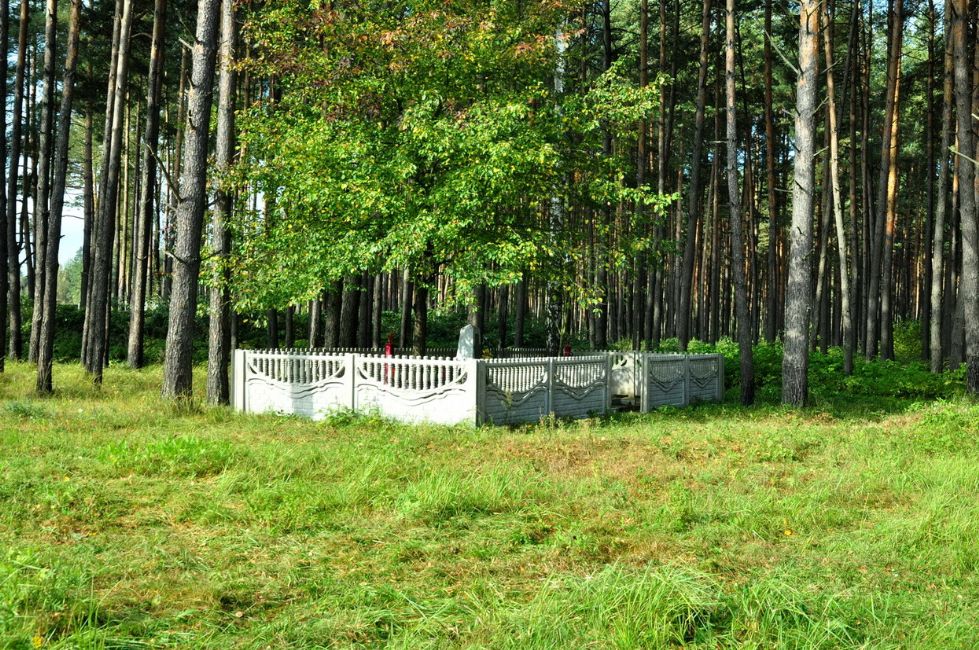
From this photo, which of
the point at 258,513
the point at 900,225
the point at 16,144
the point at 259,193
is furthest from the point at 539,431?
the point at 900,225

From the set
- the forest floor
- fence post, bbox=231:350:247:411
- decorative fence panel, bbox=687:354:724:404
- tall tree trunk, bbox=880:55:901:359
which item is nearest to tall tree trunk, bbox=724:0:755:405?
decorative fence panel, bbox=687:354:724:404

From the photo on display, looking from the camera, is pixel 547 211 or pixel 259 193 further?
pixel 547 211

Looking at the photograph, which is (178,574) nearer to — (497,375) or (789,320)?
(497,375)

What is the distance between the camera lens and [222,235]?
52.0ft

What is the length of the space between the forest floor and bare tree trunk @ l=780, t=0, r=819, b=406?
4.20 metres

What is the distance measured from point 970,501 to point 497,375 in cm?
713

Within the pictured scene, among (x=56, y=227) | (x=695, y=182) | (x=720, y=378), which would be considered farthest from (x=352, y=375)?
(x=695, y=182)

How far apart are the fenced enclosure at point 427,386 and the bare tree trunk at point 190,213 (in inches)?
47.5

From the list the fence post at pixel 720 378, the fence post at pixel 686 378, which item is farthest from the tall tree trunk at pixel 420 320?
the fence post at pixel 720 378

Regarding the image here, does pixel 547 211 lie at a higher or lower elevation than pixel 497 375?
higher

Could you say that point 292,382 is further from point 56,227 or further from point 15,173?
point 15,173

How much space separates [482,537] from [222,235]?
37.5 ft

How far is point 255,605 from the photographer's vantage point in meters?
4.91


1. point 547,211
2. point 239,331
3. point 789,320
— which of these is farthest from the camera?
point 239,331
